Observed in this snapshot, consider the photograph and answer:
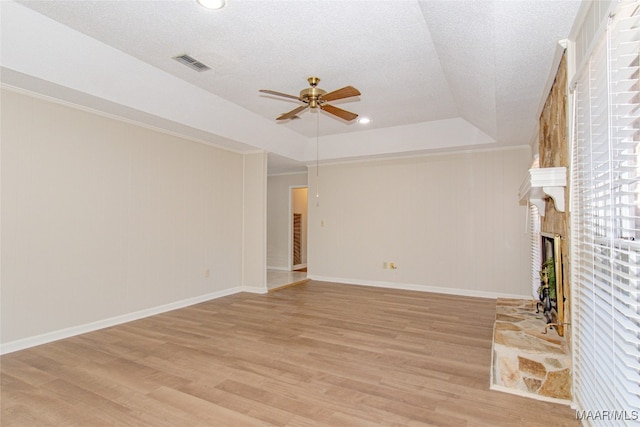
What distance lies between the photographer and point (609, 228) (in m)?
1.48

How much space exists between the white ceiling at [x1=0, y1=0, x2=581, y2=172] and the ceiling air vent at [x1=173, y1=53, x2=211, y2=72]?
73 millimetres

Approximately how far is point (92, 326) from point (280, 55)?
11.9 ft

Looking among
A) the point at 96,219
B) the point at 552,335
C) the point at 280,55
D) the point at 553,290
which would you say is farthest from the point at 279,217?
the point at 552,335

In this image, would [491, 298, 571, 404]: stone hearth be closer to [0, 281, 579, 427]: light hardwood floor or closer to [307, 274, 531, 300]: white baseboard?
[0, 281, 579, 427]: light hardwood floor

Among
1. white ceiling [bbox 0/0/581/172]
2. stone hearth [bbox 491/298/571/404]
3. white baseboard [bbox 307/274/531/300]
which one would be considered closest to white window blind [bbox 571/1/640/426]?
stone hearth [bbox 491/298/571/404]

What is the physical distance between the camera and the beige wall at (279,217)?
827cm

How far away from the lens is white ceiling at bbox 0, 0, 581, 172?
92.9 inches

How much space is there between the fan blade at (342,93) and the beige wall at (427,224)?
10.6 feet

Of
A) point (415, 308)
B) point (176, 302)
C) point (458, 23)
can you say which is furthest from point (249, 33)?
point (415, 308)

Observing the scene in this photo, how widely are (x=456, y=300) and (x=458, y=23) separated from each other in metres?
4.20

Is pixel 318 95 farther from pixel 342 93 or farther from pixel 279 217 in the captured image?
pixel 279 217

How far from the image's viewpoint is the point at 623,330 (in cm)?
131

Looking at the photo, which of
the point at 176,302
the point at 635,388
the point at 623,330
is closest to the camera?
the point at 635,388

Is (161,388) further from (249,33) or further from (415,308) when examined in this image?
(415,308)
